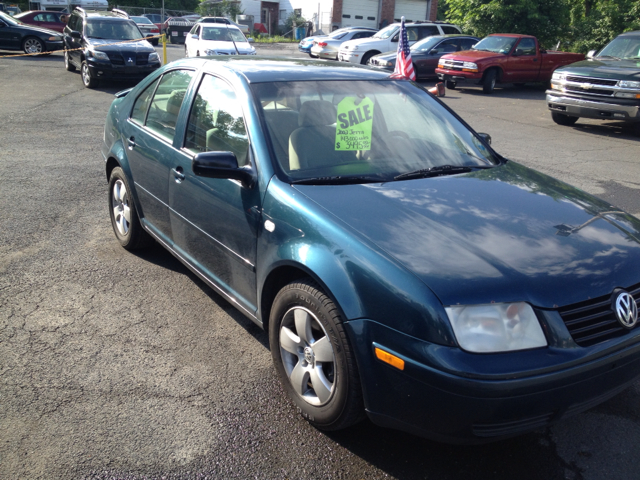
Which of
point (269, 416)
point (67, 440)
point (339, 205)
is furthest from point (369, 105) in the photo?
point (67, 440)

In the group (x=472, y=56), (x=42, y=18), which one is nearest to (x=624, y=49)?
(x=472, y=56)

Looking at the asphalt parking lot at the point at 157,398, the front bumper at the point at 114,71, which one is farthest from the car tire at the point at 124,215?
the front bumper at the point at 114,71

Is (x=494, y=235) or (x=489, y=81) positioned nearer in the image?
(x=494, y=235)

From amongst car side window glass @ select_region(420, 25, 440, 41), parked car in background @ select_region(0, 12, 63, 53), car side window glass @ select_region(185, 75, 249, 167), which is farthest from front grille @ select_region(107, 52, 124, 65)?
car side window glass @ select_region(420, 25, 440, 41)

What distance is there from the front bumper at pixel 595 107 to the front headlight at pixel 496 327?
9.94 meters

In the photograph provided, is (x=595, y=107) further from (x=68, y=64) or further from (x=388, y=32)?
(x=68, y=64)

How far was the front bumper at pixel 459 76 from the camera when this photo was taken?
55.7ft

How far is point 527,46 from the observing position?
18109 mm

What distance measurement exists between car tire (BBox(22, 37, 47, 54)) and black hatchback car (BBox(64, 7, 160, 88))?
6.66 meters

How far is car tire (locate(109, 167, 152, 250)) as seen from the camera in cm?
471

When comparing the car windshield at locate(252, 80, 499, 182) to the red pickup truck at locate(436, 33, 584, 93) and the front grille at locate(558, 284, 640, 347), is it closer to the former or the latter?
the front grille at locate(558, 284, 640, 347)

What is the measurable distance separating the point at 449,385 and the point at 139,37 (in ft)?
53.4

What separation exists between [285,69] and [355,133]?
2.48ft

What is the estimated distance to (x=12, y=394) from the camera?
3055 mm
